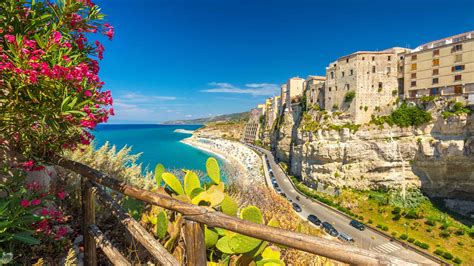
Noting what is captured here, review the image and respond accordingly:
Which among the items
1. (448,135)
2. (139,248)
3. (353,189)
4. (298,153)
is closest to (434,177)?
(448,135)

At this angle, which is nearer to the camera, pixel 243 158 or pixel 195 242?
pixel 195 242

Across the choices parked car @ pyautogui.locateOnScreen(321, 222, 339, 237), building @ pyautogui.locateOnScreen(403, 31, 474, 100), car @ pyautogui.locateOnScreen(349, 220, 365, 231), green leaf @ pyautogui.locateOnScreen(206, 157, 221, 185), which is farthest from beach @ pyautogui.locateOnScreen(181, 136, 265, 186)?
building @ pyautogui.locateOnScreen(403, 31, 474, 100)

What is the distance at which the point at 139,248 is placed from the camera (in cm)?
289

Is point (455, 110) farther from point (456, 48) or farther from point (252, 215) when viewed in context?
point (252, 215)

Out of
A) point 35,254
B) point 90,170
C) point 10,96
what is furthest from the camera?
point 35,254

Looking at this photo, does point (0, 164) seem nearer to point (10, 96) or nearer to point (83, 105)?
point (10, 96)

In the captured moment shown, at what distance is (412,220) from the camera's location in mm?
23281

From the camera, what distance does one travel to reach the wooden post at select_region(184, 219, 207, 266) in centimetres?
155

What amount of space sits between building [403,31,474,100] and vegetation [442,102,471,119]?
2.95 ft

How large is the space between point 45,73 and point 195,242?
169 cm

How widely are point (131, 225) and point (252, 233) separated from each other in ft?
4.56

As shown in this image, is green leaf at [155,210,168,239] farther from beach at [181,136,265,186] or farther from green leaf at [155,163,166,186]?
beach at [181,136,265,186]

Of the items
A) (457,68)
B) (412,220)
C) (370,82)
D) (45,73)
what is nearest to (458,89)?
(457,68)

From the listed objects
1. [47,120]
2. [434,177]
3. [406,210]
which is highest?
[47,120]
